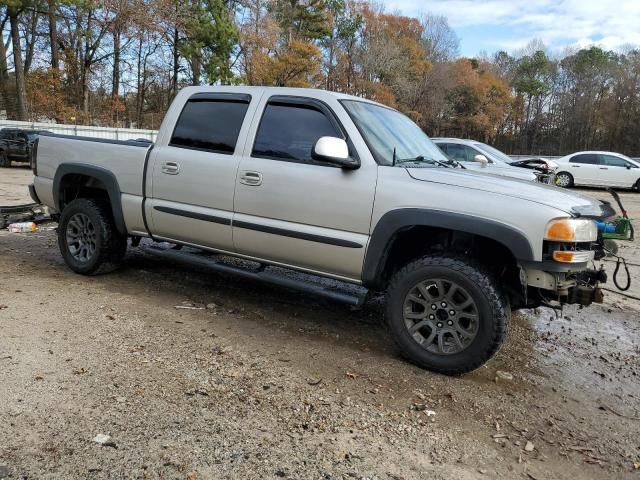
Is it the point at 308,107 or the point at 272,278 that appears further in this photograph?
the point at 272,278

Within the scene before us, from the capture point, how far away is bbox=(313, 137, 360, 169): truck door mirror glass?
12.1ft

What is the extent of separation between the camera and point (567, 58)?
5784 cm

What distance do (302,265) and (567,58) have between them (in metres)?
63.1

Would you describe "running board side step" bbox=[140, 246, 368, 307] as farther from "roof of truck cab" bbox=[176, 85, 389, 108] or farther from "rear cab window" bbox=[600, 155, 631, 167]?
"rear cab window" bbox=[600, 155, 631, 167]

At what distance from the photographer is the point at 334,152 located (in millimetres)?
3713

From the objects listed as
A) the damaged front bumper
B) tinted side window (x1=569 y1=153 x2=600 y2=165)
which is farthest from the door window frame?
tinted side window (x1=569 y1=153 x2=600 y2=165)

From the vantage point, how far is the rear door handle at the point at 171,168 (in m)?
4.71

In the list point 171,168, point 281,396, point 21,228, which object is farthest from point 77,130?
point 281,396

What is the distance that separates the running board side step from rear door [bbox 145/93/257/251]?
184 millimetres

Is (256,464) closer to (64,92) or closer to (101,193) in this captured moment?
(101,193)

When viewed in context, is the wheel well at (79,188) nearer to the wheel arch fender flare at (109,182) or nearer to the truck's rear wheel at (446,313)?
the wheel arch fender flare at (109,182)

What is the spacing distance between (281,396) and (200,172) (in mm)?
2188

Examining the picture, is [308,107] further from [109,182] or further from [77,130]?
[77,130]

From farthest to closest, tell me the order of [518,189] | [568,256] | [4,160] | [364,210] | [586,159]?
[4,160] → [586,159] → [364,210] → [518,189] → [568,256]
